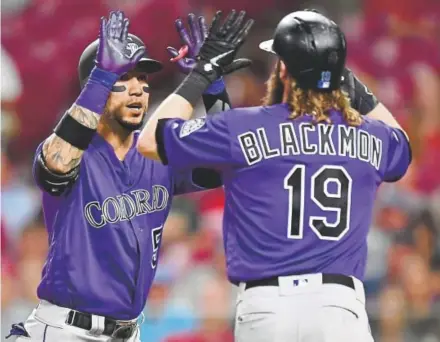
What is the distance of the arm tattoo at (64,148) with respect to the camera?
13.5ft

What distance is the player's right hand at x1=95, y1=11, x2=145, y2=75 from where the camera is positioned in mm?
4133

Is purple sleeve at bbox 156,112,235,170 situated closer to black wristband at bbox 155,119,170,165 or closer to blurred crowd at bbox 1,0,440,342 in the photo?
black wristband at bbox 155,119,170,165

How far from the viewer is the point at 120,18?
420 centimetres

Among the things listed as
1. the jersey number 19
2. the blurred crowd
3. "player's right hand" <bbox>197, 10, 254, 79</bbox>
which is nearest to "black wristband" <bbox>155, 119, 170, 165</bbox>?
"player's right hand" <bbox>197, 10, 254, 79</bbox>

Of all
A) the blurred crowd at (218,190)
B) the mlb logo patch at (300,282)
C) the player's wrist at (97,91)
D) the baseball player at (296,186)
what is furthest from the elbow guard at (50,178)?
the blurred crowd at (218,190)

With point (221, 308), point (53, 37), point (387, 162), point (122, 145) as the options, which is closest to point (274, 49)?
point (387, 162)

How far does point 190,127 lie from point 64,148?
54 cm

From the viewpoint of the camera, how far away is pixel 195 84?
4.04 metres

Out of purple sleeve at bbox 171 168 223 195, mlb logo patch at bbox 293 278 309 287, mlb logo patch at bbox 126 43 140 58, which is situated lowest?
mlb logo patch at bbox 293 278 309 287

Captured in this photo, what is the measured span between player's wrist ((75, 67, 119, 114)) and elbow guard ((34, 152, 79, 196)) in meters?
0.25

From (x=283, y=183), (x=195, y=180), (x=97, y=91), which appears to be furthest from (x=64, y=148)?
(x=283, y=183)

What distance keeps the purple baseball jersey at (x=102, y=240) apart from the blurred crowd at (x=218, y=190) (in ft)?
8.60

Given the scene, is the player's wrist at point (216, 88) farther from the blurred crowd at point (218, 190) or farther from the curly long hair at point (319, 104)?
the blurred crowd at point (218, 190)

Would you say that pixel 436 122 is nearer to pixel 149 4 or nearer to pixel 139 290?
pixel 149 4
